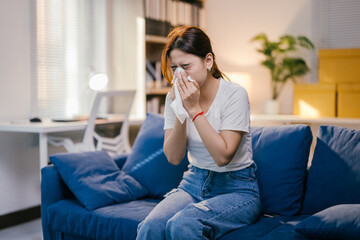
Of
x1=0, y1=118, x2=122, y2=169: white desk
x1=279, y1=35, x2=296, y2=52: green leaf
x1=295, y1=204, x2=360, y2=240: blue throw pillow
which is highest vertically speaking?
x1=279, y1=35, x2=296, y2=52: green leaf

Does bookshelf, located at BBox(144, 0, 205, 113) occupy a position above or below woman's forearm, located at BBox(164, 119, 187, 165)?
above

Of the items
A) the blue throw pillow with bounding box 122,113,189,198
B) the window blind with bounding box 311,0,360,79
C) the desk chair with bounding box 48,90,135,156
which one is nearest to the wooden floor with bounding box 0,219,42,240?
the desk chair with bounding box 48,90,135,156

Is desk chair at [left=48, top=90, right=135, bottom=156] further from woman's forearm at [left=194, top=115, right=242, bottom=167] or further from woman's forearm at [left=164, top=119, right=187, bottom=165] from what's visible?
woman's forearm at [left=194, top=115, right=242, bottom=167]

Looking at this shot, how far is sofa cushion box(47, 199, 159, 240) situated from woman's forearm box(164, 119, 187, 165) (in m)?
0.31

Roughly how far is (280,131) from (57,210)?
3.67 feet

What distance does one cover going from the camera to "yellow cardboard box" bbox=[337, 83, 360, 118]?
11.2ft

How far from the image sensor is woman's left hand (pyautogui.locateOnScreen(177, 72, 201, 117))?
5.03ft

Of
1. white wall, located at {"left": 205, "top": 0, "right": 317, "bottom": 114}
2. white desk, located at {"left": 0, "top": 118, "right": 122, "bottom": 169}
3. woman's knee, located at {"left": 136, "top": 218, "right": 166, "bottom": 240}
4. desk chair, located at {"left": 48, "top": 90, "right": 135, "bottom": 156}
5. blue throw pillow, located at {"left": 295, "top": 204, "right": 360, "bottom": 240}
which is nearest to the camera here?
blue throw pillow, located at {"left": 295, "top": 204, "right": 360, "bottom": 240}

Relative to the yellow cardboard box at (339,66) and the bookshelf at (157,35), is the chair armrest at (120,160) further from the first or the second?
the yellow cardboard box at (339,66)

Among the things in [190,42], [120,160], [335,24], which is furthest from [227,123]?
[335,24]

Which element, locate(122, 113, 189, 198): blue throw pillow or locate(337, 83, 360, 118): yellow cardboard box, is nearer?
locate(122, 113, 189, 198): blue throw pillow

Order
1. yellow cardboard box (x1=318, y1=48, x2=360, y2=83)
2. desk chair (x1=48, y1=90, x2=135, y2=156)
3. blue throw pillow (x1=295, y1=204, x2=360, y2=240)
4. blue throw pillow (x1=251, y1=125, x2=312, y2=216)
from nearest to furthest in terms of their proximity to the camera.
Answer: blue throw pillow (x1=295, y1=204, x2=360, y2=240) < blue throw pillow (x1=251, y1=125, x2=312, y2=216) < desk chair (x1=48, y1=90, x2=135, y2=156) < yellow cardboard box (x1=318, y1=48, x2=360, y2=83)

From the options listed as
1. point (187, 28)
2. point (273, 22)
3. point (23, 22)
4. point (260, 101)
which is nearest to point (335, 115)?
point (260, 101)

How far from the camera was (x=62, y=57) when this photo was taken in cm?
354
